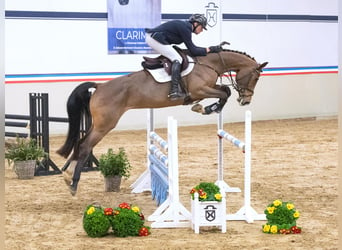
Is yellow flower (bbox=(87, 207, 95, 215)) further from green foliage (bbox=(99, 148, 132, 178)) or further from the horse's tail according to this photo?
green foliage (bbox=(99, 148, 132, 178))

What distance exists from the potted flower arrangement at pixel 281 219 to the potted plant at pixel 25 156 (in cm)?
363

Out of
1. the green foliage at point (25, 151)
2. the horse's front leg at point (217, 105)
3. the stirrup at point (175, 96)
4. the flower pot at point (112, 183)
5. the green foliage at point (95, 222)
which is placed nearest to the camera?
the green foliage at point (95, 222)

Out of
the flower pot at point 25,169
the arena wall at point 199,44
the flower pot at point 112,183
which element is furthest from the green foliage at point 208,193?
the arena wall at point 199,44

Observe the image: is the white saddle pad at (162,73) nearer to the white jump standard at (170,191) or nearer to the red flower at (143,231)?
the white jump standard at (170,191)

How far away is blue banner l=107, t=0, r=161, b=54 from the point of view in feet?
41.6

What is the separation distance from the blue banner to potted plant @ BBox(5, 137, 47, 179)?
4955 millimetres

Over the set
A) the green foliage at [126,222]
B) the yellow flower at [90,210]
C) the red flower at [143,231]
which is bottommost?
the red flower at [143,231]

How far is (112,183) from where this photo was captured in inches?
284

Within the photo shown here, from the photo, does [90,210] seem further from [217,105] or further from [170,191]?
[217,105]

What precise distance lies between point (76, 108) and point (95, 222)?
158cm

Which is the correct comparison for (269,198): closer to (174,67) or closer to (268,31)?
(174,67)

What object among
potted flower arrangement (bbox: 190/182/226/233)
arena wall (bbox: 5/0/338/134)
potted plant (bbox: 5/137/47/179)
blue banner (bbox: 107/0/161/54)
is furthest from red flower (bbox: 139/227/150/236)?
blue banner (bbox: 107/0/161/54)

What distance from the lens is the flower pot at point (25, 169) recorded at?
8.08 m

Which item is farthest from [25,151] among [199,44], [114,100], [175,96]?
[199,44]
